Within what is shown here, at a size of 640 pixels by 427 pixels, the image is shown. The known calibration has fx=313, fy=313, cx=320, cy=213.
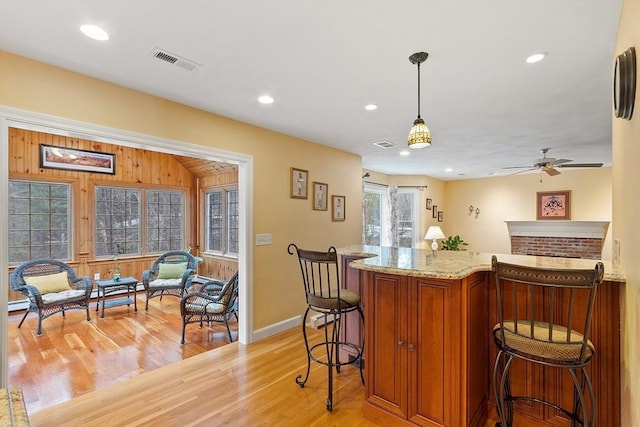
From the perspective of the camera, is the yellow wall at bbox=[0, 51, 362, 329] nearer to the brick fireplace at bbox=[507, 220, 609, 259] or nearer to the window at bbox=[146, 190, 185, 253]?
the window at bbox=[146, 190, 185, 253]

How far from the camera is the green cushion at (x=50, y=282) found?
4.35 m

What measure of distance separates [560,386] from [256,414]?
1.98 m

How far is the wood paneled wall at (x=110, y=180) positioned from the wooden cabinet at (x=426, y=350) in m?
4.63

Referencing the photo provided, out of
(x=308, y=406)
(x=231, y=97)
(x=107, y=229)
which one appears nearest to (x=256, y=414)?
(x=308, y=406)

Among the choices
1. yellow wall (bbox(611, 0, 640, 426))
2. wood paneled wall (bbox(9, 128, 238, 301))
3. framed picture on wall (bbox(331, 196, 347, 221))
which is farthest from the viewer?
wood paneled wall (bbox(9, 128, 238, 301))

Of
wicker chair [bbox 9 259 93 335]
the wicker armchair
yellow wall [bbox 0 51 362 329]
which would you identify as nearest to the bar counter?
yellow wall [bbox 0 51 362 329]

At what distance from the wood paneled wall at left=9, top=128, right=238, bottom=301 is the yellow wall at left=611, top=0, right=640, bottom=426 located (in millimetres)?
5679

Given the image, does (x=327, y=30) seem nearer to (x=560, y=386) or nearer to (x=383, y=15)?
(x=383, y=15)

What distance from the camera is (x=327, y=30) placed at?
180cm

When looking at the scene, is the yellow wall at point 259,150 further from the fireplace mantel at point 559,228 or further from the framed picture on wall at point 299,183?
the fireplace mantel at point 559,228

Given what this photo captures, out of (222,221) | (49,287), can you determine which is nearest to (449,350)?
(49,287)

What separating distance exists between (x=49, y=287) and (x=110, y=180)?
2239mm

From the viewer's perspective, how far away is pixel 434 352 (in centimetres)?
189

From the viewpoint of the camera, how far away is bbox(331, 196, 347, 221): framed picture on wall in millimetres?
4723
